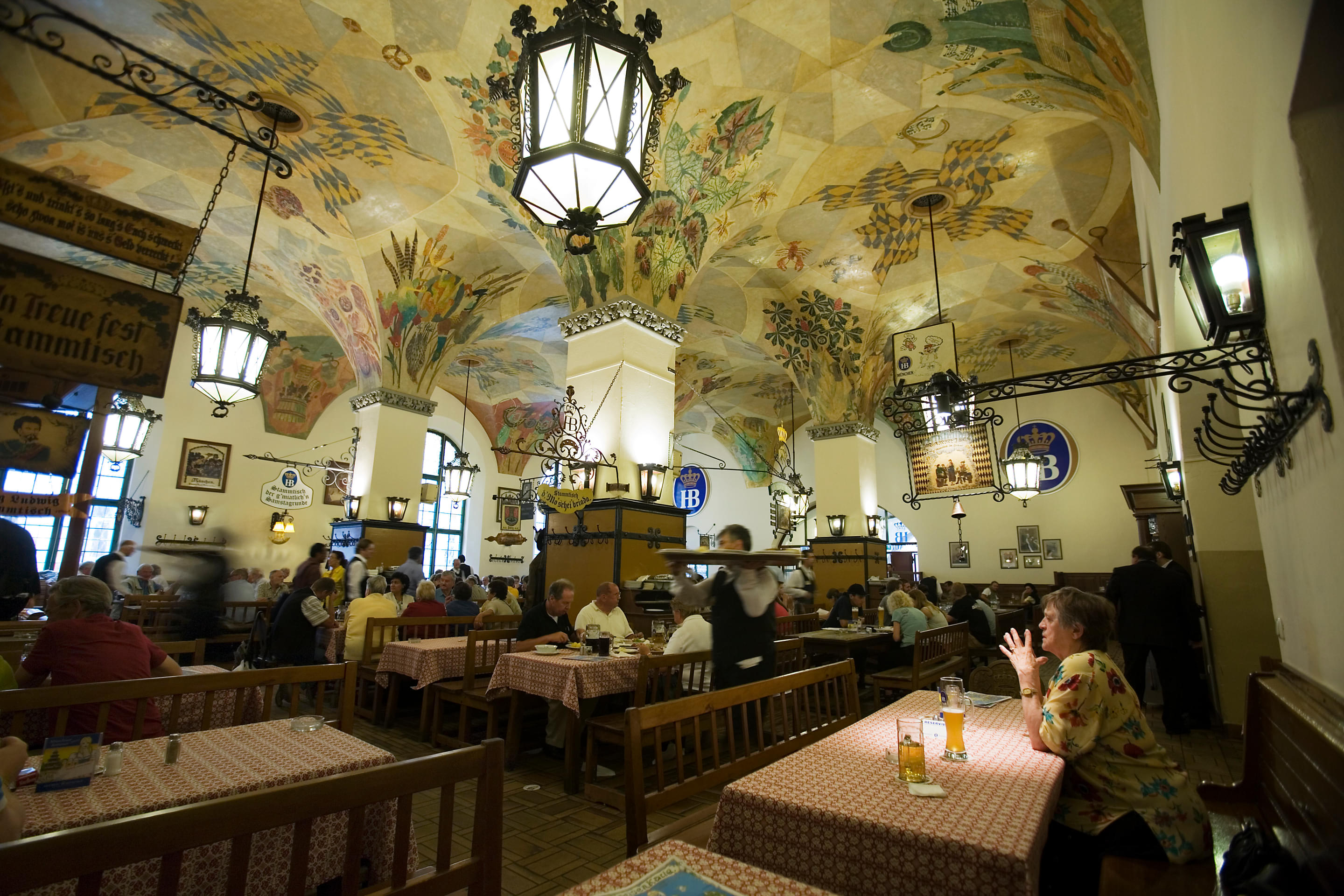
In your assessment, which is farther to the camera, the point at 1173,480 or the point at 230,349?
the point at 1173,480

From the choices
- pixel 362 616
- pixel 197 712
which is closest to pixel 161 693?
pixel 197 712

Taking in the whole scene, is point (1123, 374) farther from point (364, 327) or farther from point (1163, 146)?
point (364, 327)

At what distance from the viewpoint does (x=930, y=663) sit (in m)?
5.66

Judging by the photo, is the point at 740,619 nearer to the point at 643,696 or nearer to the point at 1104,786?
the point at 643,696

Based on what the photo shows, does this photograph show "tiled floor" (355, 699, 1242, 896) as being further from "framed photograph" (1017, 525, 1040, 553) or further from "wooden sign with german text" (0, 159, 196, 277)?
"framed photograph" (1017, 525, 1040, 553)

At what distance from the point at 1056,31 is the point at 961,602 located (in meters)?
6.38

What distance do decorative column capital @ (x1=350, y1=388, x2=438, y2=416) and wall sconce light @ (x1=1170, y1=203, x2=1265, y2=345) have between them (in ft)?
33.5

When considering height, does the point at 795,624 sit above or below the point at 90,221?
below

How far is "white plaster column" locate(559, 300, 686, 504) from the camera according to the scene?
25.9 feet

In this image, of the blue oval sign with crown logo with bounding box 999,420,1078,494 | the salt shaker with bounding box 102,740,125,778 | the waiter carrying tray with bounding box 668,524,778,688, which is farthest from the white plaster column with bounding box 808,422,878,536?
the salt shaker with bounding box 102,740,125,778

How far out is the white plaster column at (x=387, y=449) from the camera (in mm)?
10219

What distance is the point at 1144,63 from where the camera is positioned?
168 inches

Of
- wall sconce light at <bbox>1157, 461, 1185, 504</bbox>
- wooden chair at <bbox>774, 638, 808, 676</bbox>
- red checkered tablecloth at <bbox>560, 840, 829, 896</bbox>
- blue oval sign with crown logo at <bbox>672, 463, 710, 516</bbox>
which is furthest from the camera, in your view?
blue oval sign with crown logo at <bbox>672, 463, 710, 516</bbox>

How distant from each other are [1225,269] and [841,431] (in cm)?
1025
